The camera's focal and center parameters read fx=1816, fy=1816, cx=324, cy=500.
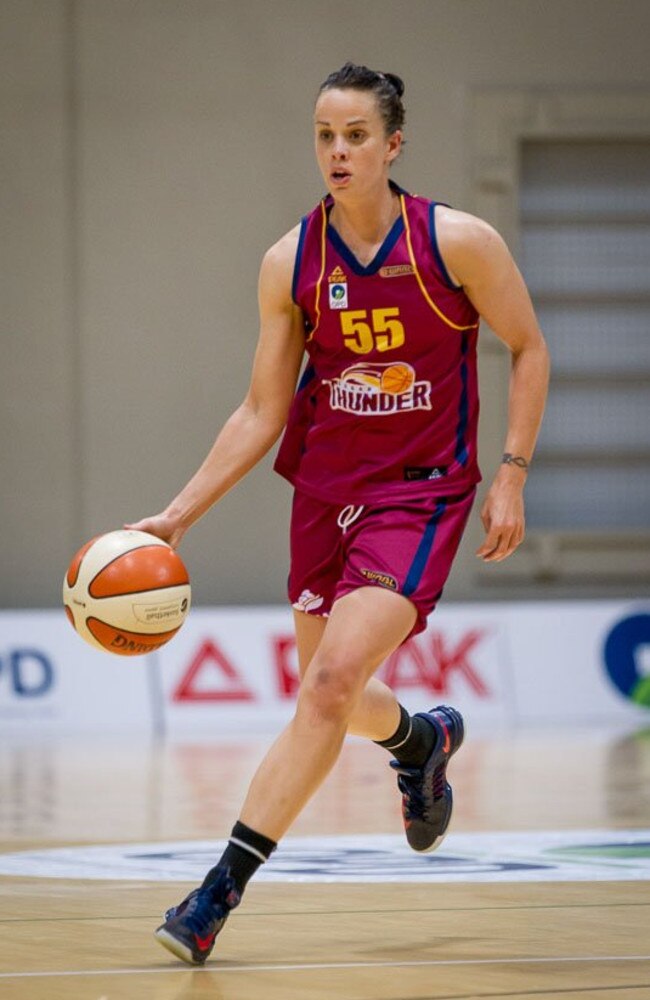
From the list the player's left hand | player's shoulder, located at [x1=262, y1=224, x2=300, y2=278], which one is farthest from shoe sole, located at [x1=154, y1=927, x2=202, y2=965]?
player's shoulder, located at [x1=262, y1=224, x2=300, y2=278]

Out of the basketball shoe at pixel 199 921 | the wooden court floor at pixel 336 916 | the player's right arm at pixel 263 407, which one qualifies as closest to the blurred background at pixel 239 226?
the wooden court floor at pixel 336 916

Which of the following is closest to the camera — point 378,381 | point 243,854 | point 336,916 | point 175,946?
point 175,946

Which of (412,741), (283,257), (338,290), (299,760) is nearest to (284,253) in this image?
(283,257)

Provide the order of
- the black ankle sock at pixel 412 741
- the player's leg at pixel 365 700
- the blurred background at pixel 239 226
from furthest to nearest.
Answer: the blurred background at pixel 239 226, the black ankle sock at pixel 412 741, the player's leg at pixel 365 700

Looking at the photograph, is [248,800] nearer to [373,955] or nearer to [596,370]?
[373,955]

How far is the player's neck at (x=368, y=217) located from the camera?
4.27 m

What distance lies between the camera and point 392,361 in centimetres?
426

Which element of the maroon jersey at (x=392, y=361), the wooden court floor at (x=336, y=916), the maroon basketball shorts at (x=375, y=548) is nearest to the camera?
the wooden court floor at (x=336, y=916)

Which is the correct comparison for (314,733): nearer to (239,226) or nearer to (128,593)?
(128,593)

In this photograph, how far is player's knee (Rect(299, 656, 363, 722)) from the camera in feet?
12.7

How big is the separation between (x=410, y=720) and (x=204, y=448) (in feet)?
24.3

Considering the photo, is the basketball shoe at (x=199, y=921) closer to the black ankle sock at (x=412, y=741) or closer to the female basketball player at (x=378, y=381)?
the female basketball player at (x=378, y=381)

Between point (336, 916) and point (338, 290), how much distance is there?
1511 millimetres

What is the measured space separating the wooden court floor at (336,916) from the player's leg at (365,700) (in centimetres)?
44
